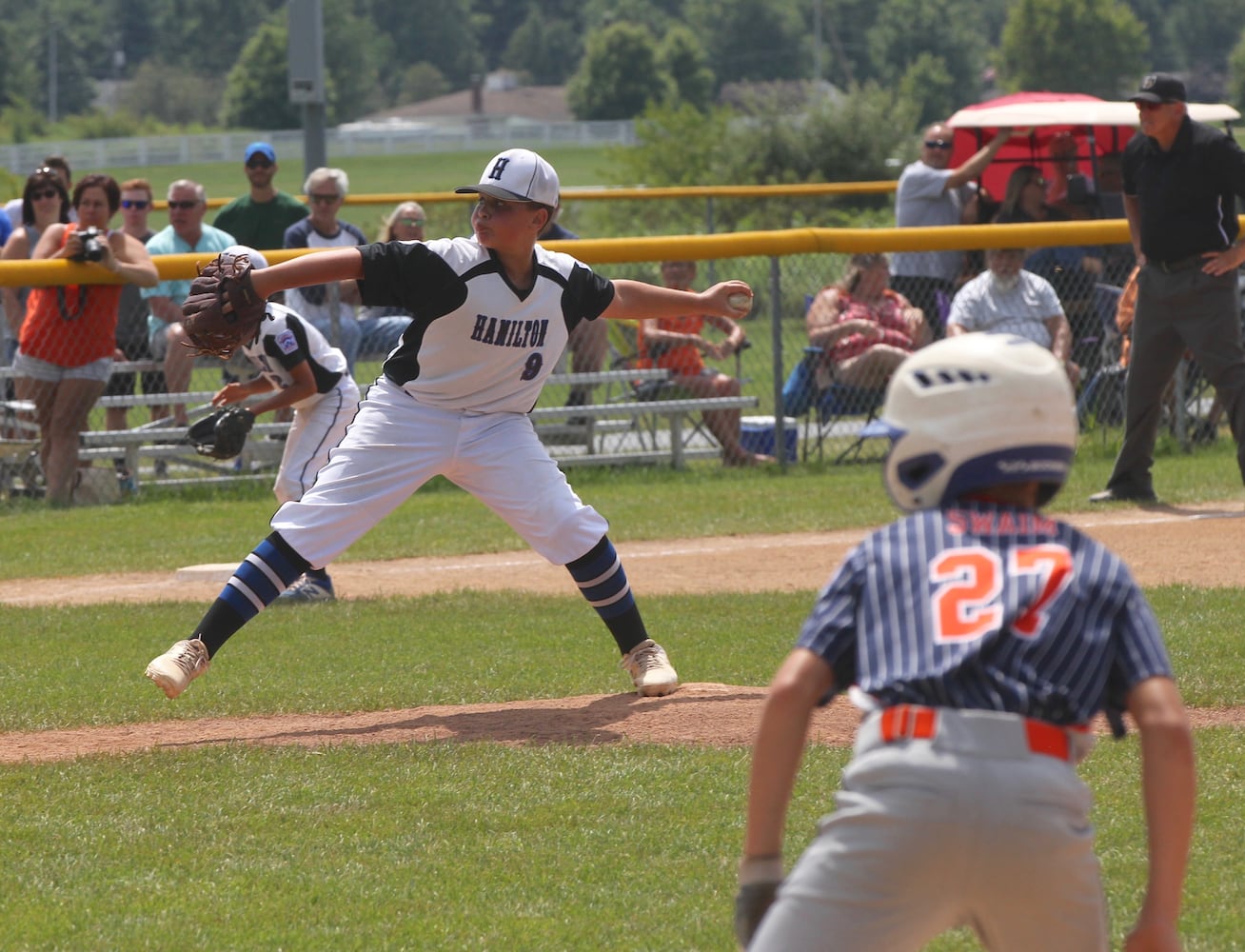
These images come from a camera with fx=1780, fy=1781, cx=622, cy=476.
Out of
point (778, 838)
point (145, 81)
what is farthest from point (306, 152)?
point (145, 81)

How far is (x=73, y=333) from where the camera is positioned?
437 inches

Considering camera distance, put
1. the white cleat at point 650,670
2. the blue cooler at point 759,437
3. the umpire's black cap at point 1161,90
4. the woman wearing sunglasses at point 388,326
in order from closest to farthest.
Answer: the white cleat at point 650,670
the umpire's black cap at point 1161,90
the woman wearing sunglasses at point 388,326
the blue cooler at point 759,437

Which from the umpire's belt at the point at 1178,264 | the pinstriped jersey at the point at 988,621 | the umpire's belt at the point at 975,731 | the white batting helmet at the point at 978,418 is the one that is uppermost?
the white batting helmet at the point at 978,418

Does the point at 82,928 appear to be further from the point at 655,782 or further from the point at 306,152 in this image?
the point at 306,152

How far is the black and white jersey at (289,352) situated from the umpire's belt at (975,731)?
5.65 meters

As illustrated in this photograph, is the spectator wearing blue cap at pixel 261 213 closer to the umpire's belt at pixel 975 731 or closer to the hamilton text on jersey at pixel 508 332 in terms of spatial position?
the hamilton text on jersey at pixel 508 332

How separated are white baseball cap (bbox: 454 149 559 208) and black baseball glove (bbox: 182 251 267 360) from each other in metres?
0.77

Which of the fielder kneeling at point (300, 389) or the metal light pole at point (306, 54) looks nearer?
the fielder kneeling at point (300, 389)

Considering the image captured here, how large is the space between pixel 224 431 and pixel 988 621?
6.26 meters

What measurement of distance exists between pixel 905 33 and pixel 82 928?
123 metres

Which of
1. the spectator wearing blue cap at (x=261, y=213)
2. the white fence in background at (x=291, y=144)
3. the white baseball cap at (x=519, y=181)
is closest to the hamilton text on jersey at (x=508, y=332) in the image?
the white baseball cap at (x=519, y=181)

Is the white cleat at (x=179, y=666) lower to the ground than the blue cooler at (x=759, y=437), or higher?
higher

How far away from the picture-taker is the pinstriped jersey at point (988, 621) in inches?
99.2

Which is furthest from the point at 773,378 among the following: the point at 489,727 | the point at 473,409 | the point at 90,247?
the point at 489,727
